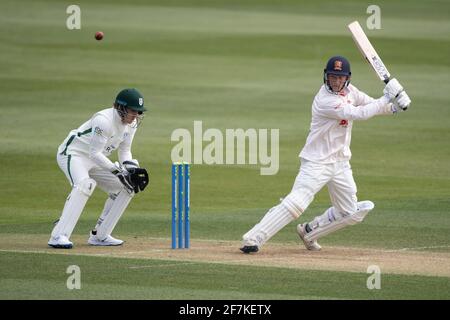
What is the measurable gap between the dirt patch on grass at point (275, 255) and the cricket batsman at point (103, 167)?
23 centimetres

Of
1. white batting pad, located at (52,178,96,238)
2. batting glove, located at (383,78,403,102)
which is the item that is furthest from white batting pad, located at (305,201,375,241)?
white batting pad, located at (52,178,96,238)

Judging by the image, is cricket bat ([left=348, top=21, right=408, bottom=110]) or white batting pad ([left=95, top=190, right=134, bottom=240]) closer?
cricket bat ([left=348, top=21, right=408, bottom=110])

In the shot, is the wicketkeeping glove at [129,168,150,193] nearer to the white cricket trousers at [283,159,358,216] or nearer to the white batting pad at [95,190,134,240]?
the white batting pad at [95,190,134,240]

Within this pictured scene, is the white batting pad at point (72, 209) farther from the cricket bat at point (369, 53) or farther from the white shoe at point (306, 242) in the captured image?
the cricket bat at point (369, 53)

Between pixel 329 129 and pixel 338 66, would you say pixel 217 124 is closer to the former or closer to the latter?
pixel 329 129

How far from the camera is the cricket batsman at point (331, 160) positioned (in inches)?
437

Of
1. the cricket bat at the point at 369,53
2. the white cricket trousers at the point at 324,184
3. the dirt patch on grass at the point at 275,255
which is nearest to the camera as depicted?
the dirt patch on grass at the point at 275,255

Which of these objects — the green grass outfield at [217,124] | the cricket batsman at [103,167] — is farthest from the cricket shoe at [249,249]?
the cricket batsman at [103,167]

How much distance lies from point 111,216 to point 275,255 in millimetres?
1853

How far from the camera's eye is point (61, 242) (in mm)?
11461

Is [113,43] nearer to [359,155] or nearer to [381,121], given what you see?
[381,121]

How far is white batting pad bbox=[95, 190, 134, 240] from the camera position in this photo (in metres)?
11.9

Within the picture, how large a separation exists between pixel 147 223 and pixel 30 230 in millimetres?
1485
